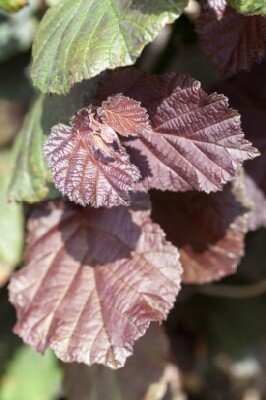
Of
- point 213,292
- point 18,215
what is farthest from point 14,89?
point 213,292

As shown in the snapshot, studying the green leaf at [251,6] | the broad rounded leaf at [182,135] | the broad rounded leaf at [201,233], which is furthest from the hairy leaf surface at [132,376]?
the green leaf at [251,6]

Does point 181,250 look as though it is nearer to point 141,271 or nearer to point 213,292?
point 141,271

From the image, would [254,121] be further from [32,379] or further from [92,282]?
[32,379]

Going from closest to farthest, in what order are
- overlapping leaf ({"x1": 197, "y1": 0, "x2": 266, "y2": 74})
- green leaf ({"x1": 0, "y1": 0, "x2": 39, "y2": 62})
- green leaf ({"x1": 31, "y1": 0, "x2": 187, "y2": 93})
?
green leaf ({"x1": 31, "y1": 0, "x2": 187, "y2": 93}) < overlapping leaf ({"x1": 197, "y1": 0, "x2": 266, "y2": 74}) < green leaf ({"x1": 0, "y1": 0, "x2": 39, "y2": 62})

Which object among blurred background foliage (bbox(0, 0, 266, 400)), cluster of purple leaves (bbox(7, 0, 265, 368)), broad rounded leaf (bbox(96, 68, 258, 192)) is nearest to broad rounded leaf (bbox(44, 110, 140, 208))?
cluster of purple leaves (bbox(7, 0, 265, 368))

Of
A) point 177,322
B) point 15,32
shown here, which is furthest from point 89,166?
point 177,322

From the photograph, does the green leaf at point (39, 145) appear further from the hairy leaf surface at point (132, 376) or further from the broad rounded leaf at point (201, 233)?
the hairy leaf surface at point (132, 376)

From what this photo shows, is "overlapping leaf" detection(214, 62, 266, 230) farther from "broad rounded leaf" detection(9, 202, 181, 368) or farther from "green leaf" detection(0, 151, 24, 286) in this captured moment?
"green leaf" detection(0, 151, 24, 286)
